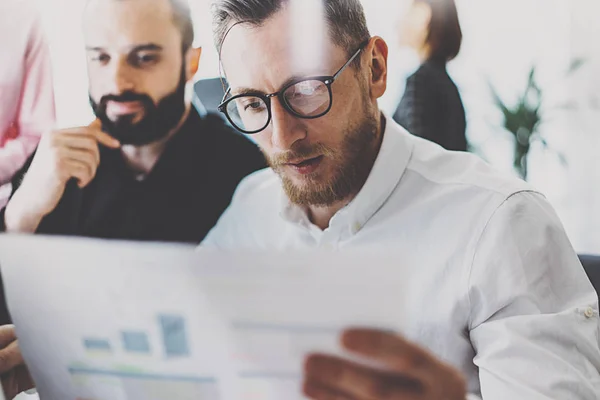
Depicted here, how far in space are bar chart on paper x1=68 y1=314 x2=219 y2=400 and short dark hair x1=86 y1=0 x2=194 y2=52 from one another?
82 cm

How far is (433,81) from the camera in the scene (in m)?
→ 1.32

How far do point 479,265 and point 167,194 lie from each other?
0.77 metres

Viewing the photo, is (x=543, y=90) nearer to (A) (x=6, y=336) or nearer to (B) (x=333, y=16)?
(B) (x=333, y=16)

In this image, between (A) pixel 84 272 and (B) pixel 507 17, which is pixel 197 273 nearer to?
(A) pixel 84 272

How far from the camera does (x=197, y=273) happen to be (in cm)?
53

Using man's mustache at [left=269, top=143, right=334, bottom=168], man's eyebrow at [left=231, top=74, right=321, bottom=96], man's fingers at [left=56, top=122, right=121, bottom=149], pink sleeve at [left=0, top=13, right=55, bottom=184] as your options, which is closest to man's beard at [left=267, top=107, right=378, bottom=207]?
A: man's mustache at [left=269, top=143, right=334, bottom=168]

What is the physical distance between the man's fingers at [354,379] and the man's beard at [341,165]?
497 millimetres

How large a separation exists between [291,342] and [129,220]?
94 centimetres

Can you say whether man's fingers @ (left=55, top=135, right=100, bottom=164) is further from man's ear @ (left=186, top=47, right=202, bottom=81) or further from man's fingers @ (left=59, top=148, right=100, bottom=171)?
man's ear @ (left=186, top=47, right=202, bottom=81)

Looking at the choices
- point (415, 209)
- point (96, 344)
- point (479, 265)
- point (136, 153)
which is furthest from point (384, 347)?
point (136, 153)

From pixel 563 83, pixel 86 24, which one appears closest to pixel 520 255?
pixel 86 24

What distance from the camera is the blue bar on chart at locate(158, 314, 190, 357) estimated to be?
0.56m

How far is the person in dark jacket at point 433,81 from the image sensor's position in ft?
4.22

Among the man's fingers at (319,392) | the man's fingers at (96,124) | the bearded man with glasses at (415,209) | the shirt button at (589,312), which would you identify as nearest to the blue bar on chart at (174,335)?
the man's fingers at (319,392)
